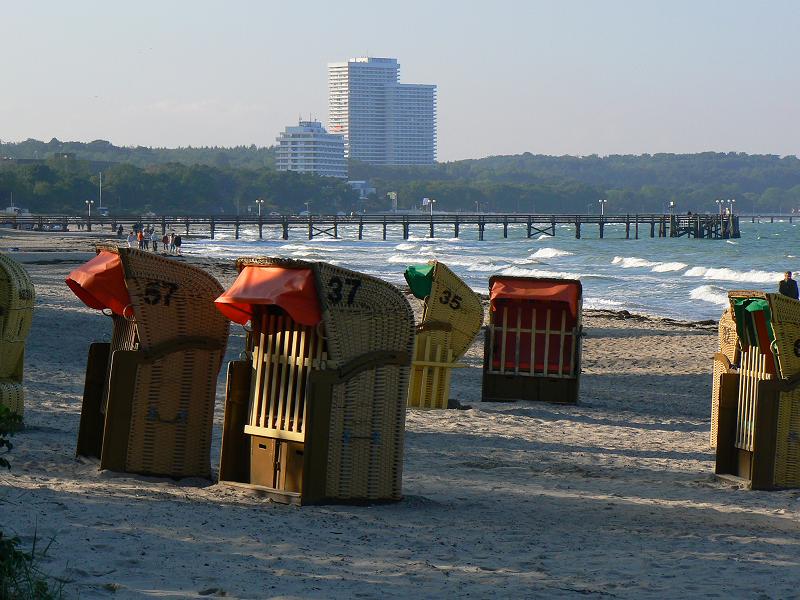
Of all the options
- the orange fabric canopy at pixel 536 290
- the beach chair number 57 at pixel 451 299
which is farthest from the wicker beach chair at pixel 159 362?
the orange fabric canopy at pixel 536 290

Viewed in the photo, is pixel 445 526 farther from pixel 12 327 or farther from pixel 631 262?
pixel 631 262

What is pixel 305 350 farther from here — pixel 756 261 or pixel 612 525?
pixel 756 261

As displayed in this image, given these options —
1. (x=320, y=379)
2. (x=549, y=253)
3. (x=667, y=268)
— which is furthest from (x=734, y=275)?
(x=320, y=379)

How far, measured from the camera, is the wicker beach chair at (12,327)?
9.06 m

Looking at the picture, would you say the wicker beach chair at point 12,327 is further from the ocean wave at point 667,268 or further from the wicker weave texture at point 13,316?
the ocean wave at point 667,268

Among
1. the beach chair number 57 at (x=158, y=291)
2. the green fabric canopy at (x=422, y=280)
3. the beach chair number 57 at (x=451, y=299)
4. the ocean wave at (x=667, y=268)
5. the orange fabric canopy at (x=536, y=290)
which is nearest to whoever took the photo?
the beach chair number 57 at (x=158, y=291)

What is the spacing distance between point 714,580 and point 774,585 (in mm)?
275

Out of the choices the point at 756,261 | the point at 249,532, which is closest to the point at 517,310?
the point at 249,532

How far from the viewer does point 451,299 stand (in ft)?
43.7

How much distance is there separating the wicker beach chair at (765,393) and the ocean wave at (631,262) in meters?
49.7

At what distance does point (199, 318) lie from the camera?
7855 mm

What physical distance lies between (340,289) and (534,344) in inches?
283

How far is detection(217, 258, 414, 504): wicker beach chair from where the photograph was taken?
7.04m

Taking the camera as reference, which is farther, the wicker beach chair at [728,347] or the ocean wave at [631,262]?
the ocean wave at [631,262]
